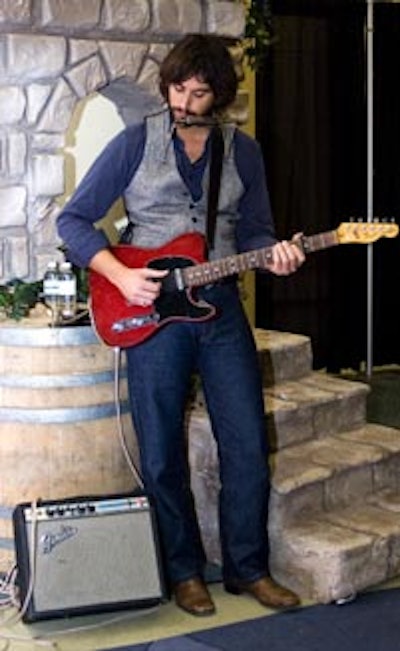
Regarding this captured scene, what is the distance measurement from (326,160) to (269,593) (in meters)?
3.31

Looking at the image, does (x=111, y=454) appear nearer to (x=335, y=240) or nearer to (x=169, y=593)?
(x=169, y=593)

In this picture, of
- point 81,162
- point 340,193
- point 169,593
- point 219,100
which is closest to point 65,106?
point 81,162

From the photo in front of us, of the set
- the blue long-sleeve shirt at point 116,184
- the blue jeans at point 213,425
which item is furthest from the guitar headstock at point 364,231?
the blue jeans at point 213,425

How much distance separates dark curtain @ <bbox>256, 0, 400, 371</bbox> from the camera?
6.02m

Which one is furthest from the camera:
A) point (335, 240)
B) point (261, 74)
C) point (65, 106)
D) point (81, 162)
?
point (261, 74)

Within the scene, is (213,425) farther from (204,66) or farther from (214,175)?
(204,66)

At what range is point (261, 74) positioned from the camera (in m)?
5.95

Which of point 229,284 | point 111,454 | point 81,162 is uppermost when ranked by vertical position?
point 81,162

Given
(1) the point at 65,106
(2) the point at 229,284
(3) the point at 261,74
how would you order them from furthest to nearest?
(3) the point at 261,74, (1) the point at 65,106, (2) the point at 229,284

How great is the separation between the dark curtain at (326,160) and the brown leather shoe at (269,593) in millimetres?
2862

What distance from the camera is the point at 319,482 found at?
12.1ft

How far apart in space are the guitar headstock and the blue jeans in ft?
1.26

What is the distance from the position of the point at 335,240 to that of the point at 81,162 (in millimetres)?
1618

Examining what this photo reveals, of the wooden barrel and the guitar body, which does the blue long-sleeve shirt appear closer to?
the guitar body
